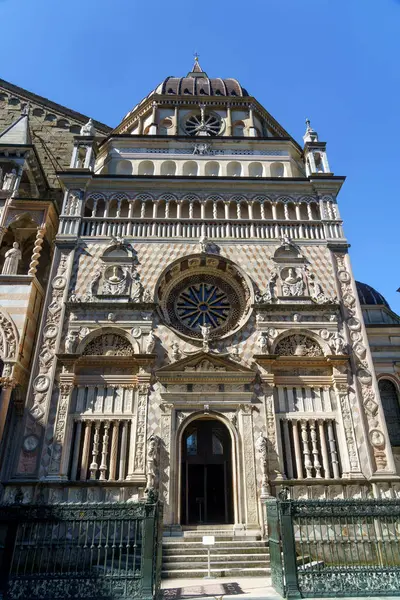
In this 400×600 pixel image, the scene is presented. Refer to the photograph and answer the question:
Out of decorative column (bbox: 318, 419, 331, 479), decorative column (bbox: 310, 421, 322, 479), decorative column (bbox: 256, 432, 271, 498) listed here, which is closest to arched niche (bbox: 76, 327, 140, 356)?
decorative column (bbox: 256, 432, 271, 498)

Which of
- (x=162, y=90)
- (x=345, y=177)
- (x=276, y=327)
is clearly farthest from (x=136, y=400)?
(x=162, y=90)

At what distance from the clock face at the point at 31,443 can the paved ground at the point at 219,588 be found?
20.6 feet

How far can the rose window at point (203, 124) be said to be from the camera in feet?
76.9

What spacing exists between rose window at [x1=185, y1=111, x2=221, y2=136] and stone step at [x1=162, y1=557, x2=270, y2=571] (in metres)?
20.3

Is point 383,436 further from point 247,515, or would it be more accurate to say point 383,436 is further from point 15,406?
point 15,406

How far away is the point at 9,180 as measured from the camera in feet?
64.2

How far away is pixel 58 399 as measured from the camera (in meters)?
15.1

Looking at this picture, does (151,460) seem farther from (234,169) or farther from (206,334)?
(234,169)

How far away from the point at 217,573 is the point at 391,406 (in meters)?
13.3

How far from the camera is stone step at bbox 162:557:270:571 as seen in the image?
11445 mm

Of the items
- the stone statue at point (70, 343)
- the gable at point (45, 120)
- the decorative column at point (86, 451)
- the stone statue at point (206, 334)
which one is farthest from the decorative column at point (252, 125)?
the decorative column at point (86, 451)

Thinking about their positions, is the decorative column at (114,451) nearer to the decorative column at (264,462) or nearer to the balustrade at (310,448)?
the decorative column at (264,462)

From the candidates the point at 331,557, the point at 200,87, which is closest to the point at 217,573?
the point at 331,557

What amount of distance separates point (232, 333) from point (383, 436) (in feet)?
21.6
